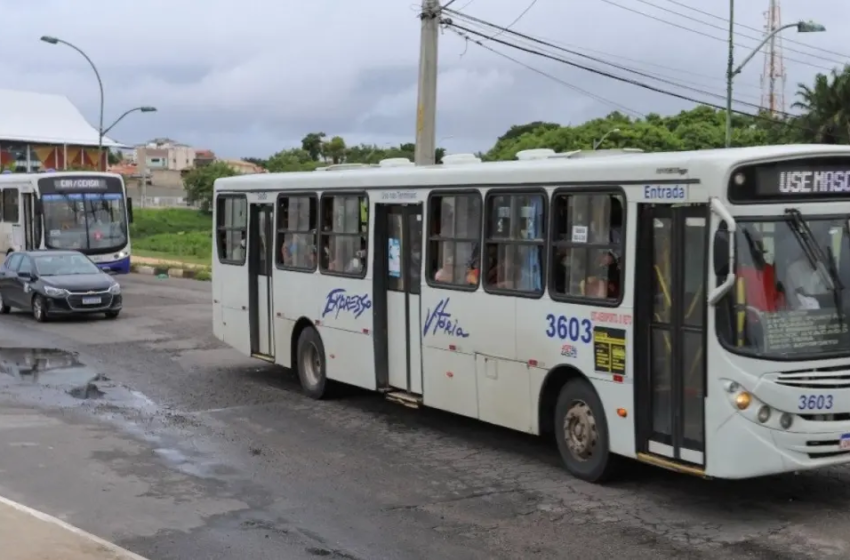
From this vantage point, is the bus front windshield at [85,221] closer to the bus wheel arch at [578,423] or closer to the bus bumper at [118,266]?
the bus bumper at [118,266]

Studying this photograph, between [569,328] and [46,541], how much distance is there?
4261 millimetres

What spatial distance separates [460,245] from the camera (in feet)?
33.6

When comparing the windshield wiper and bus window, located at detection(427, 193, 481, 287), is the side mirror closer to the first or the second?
the windshield wiper

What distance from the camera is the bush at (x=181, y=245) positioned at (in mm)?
48906

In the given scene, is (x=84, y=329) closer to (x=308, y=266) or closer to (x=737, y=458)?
(x=308, y=266)

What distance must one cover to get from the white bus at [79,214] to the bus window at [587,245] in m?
22.1

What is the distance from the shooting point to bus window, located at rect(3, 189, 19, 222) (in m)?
30.9

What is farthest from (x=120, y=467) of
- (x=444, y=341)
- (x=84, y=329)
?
(x=84, y=329)

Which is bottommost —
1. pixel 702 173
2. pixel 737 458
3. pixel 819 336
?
pixel 737 458

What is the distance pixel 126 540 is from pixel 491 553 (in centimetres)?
248

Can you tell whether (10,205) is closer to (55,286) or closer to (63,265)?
(63,265)

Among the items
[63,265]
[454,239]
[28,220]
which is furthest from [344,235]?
[28,220]

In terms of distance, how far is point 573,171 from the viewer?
8852 mm

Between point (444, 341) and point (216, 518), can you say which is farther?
point (444, 341)
